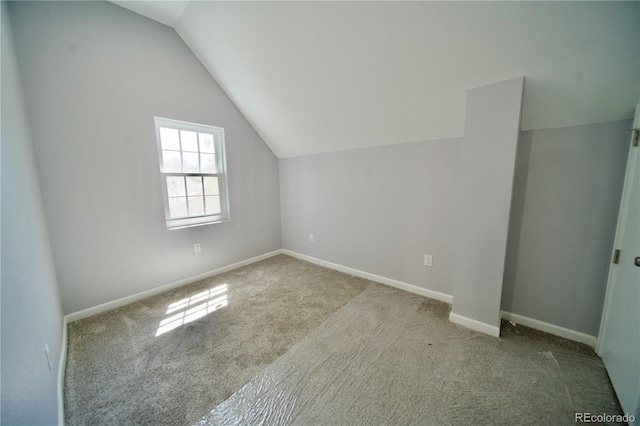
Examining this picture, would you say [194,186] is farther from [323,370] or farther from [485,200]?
[485,200]

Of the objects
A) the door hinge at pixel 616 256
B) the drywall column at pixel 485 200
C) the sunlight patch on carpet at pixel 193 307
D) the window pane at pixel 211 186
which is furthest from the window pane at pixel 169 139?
the door hinge at pixel 616 256

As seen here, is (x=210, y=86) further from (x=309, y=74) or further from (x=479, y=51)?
(x=479, y=51)

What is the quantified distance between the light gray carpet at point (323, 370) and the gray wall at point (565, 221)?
11.9 inches

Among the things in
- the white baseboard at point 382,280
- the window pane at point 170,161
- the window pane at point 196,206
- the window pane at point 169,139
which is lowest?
the white baseboard at point 382,280

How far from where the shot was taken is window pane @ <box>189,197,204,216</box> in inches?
115

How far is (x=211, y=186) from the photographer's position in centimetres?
309

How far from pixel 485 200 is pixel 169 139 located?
132 inches

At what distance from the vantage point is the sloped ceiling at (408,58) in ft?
4.26

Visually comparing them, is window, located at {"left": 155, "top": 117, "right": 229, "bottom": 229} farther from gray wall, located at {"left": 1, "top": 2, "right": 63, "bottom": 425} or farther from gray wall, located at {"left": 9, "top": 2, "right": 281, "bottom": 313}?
gray wall, located at {"left": 1, "top": 2, "right": 63, "bottom": 425}

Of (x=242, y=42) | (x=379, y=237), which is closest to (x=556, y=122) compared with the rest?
(x=379, y=237)

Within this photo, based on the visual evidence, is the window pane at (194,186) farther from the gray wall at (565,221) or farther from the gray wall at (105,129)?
the gray wall at (565,221)

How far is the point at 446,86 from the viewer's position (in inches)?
71.1

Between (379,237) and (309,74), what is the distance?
1.97 meters

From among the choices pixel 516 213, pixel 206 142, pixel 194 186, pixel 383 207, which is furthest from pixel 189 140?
pixel 516 213
